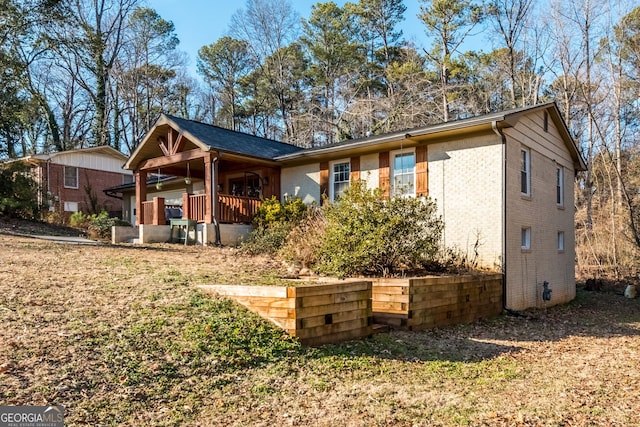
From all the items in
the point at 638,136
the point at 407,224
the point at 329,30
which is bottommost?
the point at 407,224

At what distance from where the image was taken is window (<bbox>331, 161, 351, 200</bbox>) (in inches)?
547

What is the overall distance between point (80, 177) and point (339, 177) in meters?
18.5

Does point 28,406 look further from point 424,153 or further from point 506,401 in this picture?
point 424,153

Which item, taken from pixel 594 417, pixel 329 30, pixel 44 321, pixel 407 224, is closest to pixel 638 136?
pixel 329 30

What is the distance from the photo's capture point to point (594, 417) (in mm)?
4055

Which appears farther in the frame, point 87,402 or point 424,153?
point 424,153

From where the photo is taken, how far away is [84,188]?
2538 centimetres

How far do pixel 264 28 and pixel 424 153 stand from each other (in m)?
21.6

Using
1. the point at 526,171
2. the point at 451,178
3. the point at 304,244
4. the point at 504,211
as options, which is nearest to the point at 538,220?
the point at 526,171

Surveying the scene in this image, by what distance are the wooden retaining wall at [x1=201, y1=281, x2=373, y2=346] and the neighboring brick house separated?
20.7 meters

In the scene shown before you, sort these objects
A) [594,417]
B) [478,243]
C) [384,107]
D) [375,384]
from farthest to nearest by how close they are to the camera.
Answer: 1. [384,107]
2. [478,243]
3. [375,384]
4. [594,417]

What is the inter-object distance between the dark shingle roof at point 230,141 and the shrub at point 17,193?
22.2 ft

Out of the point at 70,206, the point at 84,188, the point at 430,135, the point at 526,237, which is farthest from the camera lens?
the point at 84,188

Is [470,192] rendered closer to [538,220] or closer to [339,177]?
[538,220]
